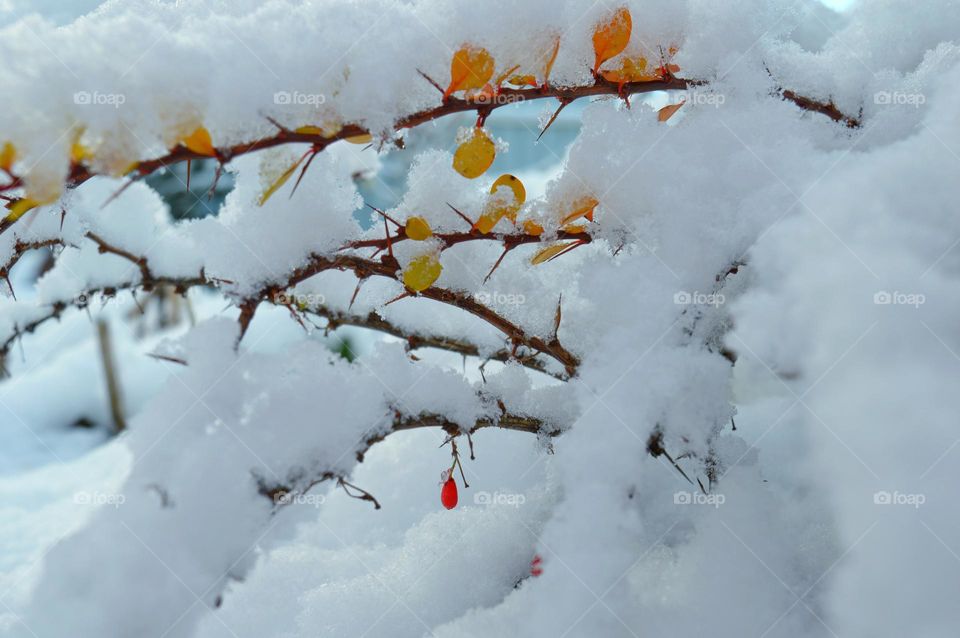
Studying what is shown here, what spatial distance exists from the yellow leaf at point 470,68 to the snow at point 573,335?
0.8 inches

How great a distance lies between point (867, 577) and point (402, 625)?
17.7 inches

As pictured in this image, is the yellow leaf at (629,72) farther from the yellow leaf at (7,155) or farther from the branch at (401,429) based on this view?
the yellow leaf at (7,155)

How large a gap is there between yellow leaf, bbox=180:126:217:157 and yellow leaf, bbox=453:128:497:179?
0.65 ft

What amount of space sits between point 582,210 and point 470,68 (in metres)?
0.17

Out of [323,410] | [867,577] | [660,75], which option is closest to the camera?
[867,577]

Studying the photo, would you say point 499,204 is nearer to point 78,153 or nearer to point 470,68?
point 470,68

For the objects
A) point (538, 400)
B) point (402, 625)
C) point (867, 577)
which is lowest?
point (402, 625)

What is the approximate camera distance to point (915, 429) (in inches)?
18.2

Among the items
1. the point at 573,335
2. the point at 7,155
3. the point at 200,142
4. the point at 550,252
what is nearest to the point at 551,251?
the point at 550,252

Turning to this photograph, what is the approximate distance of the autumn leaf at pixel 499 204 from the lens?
698 mm

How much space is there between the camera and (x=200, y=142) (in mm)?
548

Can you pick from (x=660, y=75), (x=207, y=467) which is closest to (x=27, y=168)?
(x=207, y=467)

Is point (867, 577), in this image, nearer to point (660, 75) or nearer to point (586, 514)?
point (586, 514)

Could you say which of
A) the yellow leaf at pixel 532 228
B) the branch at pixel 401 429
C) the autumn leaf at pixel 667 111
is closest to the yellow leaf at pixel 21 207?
the branch at pixel 401 429
